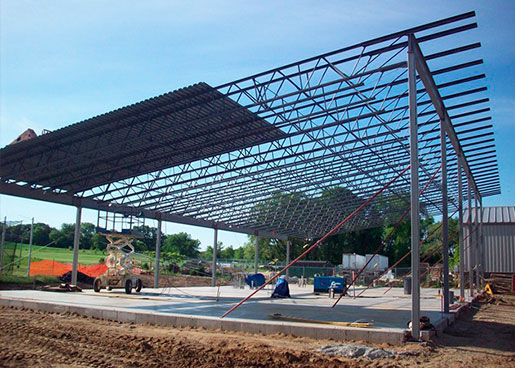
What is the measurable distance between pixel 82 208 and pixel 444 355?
19.1 meters

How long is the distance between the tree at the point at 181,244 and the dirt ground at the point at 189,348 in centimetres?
8114

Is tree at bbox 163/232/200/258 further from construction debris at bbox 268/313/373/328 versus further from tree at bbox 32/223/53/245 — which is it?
construction debris at bbox 268/313/373/328

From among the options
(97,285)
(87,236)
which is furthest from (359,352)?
(87,236)

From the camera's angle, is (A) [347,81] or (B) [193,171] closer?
(A) [347,81]

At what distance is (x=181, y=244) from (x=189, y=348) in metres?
87.5

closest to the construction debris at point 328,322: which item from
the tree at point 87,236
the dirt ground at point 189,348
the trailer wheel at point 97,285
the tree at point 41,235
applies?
the dirt ground at point 189,348

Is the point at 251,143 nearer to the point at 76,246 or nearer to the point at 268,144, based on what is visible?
the point at 268,144

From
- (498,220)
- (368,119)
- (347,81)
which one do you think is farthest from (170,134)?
(498,220)

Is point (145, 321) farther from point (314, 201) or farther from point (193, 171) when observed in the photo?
point (314, 201)

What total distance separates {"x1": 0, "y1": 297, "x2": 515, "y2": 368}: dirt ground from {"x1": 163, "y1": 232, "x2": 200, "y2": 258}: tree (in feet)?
266

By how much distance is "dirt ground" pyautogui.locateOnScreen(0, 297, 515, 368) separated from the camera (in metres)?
7.97

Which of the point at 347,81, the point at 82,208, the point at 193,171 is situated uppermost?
the point at 347,81

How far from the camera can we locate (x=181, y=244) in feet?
311

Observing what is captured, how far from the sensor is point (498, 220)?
3500 centimetres
